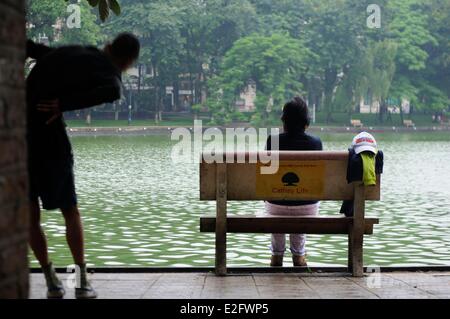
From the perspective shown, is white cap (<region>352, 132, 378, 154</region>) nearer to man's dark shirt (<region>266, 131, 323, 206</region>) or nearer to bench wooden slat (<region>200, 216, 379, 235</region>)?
bench wooden slat (<region>200, 216, 379, 235</region>)

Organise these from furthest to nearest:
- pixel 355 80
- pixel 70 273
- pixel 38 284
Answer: pixel 355 80 → pixel 70 273 → pixel 38 284

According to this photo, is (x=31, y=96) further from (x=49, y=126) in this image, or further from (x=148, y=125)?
(x=148, y=125)

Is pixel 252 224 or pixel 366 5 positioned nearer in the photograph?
pixel 252 224

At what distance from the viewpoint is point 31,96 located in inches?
212

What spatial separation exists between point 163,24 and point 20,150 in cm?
7562

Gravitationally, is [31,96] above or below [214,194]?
above

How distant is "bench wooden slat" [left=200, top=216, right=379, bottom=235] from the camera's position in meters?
6.90

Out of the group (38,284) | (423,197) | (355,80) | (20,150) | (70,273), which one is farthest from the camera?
(355,80)

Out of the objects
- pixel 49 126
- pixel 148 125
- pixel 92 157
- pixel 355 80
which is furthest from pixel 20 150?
pixel 355 80

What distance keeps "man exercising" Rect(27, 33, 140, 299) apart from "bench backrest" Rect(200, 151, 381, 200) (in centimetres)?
157

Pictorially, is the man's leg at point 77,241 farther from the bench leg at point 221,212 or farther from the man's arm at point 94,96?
→ the bench leg at point 221,212

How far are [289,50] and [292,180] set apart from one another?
73224mm
